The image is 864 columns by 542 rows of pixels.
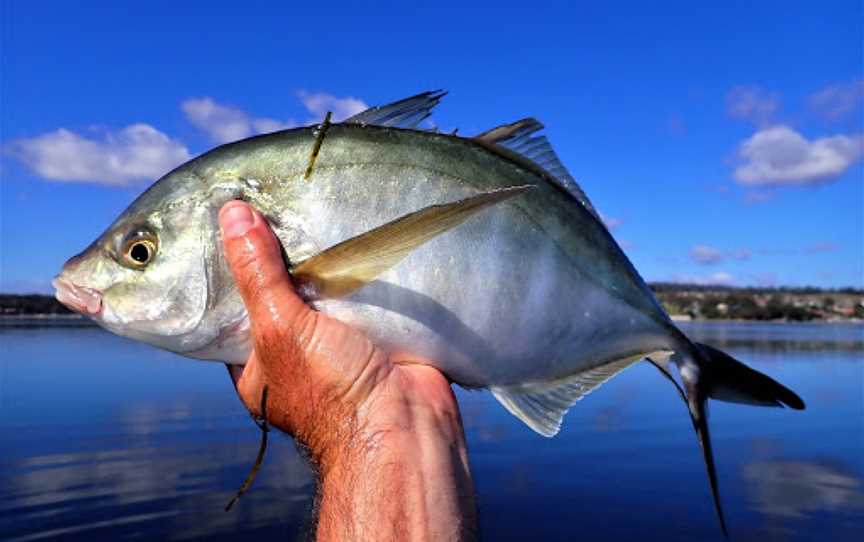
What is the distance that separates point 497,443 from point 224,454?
7640 mm

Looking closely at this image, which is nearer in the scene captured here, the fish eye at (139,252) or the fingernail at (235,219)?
the fingernail at (235,219)

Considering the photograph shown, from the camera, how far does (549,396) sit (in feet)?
11.9

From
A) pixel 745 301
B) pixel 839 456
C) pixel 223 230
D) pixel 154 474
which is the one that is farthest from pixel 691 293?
pixel 223 230

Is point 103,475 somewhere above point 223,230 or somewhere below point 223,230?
below

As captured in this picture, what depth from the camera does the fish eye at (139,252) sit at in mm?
3174

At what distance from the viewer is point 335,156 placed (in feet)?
10.4

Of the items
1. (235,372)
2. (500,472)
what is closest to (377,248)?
(235,372)

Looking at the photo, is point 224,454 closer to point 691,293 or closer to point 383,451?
point 383,451

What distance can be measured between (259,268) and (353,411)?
790 millimetres

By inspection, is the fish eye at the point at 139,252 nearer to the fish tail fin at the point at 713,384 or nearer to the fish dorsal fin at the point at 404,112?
the fish dorsal fin at the point at 404,112

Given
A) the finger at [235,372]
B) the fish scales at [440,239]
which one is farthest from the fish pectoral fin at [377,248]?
the finger at [235,372]

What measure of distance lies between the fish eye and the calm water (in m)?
10.0

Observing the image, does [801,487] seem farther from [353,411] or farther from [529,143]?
[353,411]

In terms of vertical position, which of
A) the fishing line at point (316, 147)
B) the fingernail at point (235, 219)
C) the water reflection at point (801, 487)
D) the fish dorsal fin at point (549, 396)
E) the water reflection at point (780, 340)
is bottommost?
the water reflection at point (801, 487)
